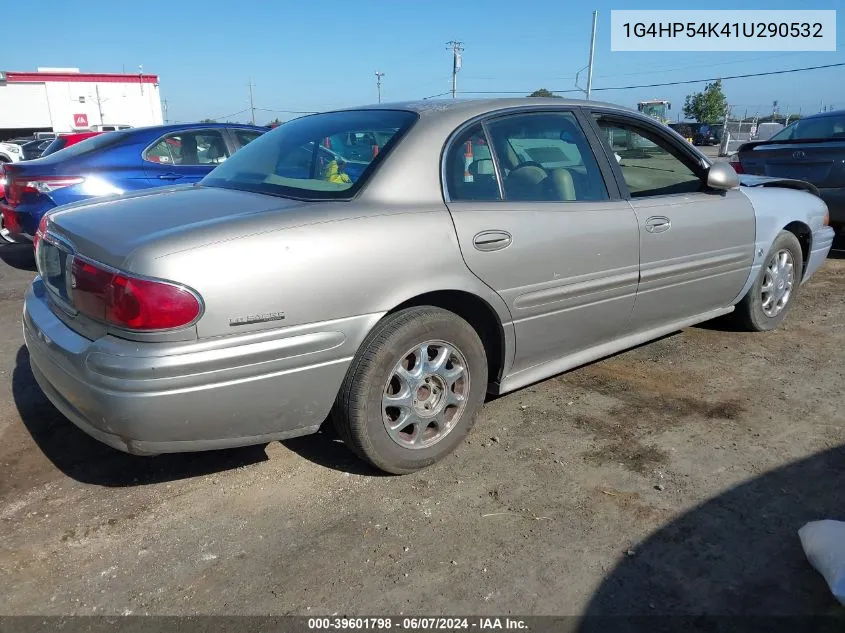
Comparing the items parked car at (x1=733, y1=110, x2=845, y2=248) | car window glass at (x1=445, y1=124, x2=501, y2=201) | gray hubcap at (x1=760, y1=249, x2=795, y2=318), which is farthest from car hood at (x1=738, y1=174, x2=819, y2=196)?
car window glass at (x1=445, y1=124, x2=501, y2=201)

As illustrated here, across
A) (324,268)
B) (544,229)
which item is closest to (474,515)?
(324,268)

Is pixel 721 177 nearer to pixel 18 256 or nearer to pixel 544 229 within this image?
pixel 544 229

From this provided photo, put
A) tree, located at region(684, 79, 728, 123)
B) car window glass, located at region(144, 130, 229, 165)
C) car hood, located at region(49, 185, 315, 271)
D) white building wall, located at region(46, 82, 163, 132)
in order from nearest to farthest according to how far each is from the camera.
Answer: car hood, located at region(49, 185, 315, 271), car window glass, located at region(144, 130, 229, 165), white building wall, located at region(46, 82, 163, 132), tree, located at region(684, 79, 728, 123)

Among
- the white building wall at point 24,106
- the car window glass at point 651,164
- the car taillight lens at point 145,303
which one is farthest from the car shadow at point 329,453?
the white building wall at point 24,106

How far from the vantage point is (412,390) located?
2844 millimetres

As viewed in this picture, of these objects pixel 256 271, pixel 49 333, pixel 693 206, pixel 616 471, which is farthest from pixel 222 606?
pixel 693 206

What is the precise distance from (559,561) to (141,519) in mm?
1611

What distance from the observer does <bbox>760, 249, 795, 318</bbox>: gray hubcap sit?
4.60 meters

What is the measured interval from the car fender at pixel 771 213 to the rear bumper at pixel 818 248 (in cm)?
10

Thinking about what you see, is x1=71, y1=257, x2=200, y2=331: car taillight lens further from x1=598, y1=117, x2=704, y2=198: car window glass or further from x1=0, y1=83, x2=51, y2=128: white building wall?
x1=0, y1=83, x2=51, y2=128: white building wall

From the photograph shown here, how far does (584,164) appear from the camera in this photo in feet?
11.5

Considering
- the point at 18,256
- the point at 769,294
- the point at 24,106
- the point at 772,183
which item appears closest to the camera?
the point at 769,294

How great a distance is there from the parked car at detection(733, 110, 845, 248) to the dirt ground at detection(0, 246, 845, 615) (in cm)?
364

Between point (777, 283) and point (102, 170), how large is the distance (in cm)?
580
